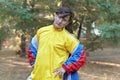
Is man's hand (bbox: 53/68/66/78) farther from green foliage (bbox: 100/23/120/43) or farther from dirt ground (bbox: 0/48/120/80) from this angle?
dirt ground (bbox: 0/48/120/80)

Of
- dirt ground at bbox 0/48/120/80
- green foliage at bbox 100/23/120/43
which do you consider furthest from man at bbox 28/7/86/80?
dirt ground at bbox 0/48/120/80

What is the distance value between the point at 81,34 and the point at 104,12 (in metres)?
3.91

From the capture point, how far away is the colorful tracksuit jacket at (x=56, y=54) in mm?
3326

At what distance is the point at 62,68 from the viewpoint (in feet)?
11.0

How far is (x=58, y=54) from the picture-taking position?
335 centimetres

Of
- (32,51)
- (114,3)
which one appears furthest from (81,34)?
(32,51)

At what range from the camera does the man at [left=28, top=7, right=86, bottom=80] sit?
3.33 metres

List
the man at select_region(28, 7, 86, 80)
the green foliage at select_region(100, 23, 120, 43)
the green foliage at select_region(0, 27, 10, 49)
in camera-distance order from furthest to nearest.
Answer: the green foliage at select_region(0, 27, 10, 49) < the green foliage at select_region(100, 23, 120, 43) < the man at select_region(28, 7, 86, 80)

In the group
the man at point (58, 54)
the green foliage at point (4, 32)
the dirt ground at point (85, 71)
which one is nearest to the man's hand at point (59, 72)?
the man at point (58, 54)

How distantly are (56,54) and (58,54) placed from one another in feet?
0.08

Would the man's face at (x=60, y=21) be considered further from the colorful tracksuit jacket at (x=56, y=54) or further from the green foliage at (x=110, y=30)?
the green foliage at (x=110, y=30)

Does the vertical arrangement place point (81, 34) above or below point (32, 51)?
below

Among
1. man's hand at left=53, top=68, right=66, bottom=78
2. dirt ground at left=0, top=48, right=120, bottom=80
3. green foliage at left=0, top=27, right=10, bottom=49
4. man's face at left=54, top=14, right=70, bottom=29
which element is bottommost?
dirt ground at left=0, top=48, right=120, bottom=80

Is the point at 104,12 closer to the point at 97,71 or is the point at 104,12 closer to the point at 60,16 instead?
the point at 97,71
